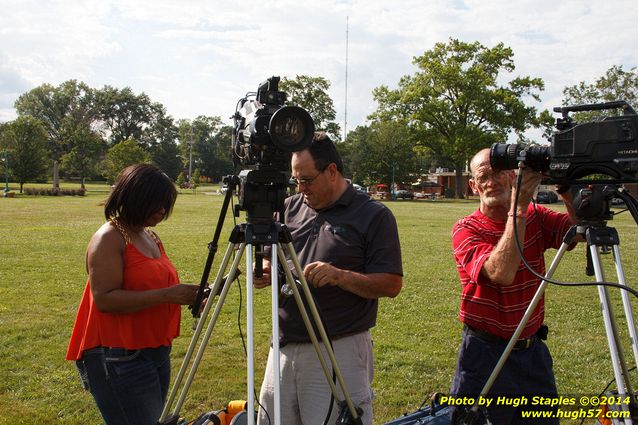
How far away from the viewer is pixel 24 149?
2093 inches

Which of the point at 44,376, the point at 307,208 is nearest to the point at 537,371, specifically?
the point at 307,208

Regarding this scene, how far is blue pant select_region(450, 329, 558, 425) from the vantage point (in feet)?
8.95

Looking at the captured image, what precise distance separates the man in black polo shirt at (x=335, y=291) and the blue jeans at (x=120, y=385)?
0.62 meters

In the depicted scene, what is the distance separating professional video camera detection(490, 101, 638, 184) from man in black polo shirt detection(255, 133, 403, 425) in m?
0.89

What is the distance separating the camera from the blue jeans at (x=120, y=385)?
8.77 feet

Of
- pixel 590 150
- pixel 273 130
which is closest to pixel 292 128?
pixel 273 130

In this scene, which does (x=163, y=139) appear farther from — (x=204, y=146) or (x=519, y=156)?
(x=519, y=156)

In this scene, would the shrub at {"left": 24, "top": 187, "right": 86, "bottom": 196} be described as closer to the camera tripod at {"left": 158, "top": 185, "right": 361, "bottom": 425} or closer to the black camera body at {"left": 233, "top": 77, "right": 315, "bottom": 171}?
the camera tripod at {"left": 158, "top": 185, "right": 361, "bottom": 425}

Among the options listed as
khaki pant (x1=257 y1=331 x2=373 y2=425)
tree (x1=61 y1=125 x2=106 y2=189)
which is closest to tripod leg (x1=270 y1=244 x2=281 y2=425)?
khaki pant (x1=257 y1=331 x2=373 y2=425)

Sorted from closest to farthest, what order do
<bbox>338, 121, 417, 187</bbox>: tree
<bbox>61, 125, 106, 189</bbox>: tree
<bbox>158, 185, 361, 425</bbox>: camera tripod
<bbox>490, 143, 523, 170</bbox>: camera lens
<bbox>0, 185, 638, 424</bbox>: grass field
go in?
1. <bbox>158, 185, 361, 425</bbox>: camera tripod
2. <bbox>490, 143, 523, 170</bbox>: camera lens
3. <bbox>0, 185, 638, 424</bbox>: grass field
4. <bbox>338, 121, 417, 187</bbox>: tree
5. <bbox>61, 125, 106, 189</bbox>: tree

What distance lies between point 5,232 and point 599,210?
19468 millimetres

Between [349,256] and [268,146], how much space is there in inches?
35.5

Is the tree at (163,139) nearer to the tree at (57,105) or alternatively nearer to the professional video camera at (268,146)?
the tree at (57,105)

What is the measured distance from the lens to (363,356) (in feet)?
9.50
